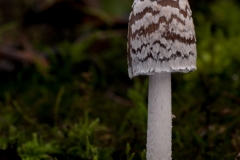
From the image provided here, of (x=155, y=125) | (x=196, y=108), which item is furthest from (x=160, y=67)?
(x=196, y=108)

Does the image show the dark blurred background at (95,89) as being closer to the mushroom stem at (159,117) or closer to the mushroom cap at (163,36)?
the mushroom stem at (159,117)

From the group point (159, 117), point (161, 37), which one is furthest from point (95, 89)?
point (161, 37)

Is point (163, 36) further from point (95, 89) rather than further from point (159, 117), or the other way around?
point (95, 89)

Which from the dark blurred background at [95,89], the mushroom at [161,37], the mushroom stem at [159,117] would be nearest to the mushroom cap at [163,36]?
the mushroom at [161,37]

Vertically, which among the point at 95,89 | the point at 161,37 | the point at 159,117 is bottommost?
the point at 159,117

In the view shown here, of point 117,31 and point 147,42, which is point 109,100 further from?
point 147,42

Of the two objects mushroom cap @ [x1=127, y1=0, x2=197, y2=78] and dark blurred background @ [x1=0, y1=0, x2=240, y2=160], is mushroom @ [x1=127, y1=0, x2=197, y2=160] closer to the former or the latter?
mushroom cap @ [x1=127, y1=0, x2=197, y2=78]
